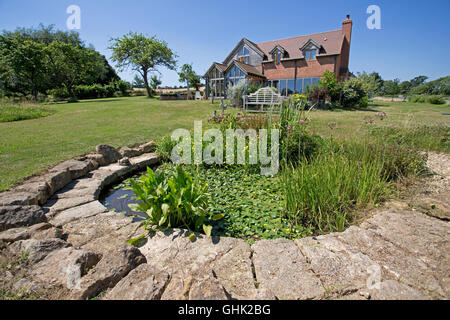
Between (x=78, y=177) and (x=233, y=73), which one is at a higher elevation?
(x=233, y=73)

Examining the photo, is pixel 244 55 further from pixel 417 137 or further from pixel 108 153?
pixel 108 153

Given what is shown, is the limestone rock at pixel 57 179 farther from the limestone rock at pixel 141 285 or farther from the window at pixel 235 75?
the window at pixel 235 75

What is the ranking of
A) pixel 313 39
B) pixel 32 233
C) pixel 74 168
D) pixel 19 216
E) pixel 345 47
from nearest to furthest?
pixel 32 233 < pixel 19 216 < pixel 74 168 < pixel 345 47 < pixel 313 39

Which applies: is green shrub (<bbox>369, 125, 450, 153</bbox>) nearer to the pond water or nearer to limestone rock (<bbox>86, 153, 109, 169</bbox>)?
the pond water

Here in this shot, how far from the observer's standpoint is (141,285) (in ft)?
3.90

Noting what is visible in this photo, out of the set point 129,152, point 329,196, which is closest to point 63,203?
point 129,152

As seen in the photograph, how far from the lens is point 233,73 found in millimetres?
19297

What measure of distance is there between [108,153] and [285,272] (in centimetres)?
366

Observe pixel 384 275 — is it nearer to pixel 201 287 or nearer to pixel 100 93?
pixel 201 287

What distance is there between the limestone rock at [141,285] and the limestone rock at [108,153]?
3027mm

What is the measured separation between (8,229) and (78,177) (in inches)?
59.4

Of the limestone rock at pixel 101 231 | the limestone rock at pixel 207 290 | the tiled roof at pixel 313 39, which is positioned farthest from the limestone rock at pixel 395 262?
the tiled roof at pixel 313 39

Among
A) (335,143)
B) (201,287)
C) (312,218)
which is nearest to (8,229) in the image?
(201,287)

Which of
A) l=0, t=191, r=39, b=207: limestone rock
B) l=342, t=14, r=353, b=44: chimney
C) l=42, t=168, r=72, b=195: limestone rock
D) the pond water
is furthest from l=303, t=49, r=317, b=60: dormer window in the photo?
l=0, t=191, r=39, b=207: limestone rock
